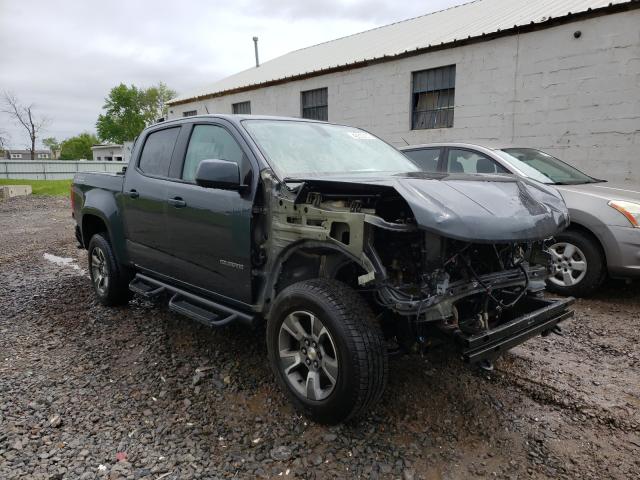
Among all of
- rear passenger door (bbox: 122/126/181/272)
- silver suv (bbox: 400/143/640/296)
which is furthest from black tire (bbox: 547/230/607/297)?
rear passenger door (bbox: 122/126/181/272)

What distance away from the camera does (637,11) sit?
326 inches

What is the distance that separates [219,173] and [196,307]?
114 centimetres

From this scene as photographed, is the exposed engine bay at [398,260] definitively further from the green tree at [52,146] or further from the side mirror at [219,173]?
the green tree at [52,146]

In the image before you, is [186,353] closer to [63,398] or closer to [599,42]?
[63,398]

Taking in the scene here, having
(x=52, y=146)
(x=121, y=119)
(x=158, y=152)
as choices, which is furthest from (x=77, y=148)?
(x=158, y=152)

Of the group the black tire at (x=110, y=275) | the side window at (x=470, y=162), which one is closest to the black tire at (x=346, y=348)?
the black tire at (x=110, y=275)

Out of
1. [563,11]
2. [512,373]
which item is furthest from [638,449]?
[563,11]

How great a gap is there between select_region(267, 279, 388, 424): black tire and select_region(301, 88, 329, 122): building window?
12.4m

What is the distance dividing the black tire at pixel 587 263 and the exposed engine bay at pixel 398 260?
205cm

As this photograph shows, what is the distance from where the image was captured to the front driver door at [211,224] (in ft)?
10.4

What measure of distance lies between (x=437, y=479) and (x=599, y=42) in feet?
30.9

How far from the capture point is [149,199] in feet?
13.3

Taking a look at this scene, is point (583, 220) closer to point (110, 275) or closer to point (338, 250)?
point (338, 250)

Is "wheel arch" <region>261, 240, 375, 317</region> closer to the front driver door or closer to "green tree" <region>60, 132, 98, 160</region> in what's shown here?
the front driver door
